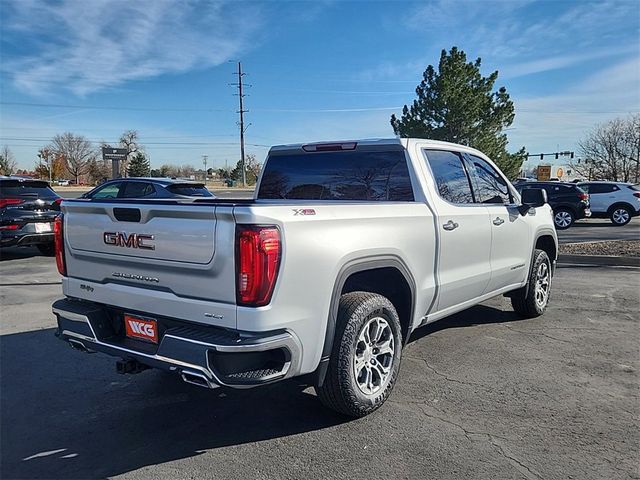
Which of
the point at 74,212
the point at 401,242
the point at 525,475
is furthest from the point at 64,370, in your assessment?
the point at 525,475

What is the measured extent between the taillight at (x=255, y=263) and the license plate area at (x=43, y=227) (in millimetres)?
9324

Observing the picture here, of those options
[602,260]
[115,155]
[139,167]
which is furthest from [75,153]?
[602,260]

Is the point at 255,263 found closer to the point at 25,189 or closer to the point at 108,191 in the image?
the point at 25,189

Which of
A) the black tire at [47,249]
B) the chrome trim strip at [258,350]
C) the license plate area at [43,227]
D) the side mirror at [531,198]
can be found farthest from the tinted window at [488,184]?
the black tire at [47,249]

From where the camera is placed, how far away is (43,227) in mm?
10492

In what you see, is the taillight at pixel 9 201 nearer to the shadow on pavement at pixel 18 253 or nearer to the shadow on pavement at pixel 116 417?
the shadow on pavement at pixel 18 253

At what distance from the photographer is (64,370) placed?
14.7 ft

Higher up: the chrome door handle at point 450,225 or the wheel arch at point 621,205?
the chrome door handle at point 450,225

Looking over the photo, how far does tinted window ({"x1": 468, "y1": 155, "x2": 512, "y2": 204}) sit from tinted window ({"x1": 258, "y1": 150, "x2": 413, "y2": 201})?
1.05 meters

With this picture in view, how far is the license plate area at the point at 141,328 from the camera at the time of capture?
3.13m

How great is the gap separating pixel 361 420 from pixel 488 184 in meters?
2.93

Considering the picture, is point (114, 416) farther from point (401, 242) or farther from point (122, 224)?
point (401, 242)

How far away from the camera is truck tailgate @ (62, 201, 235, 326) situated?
9.14ft

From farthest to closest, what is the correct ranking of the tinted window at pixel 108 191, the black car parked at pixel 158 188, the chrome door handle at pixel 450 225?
the tinted window at pixel 108 191, the black car parked at pixel 158 188, the chrome door handle at pixel 450 225
